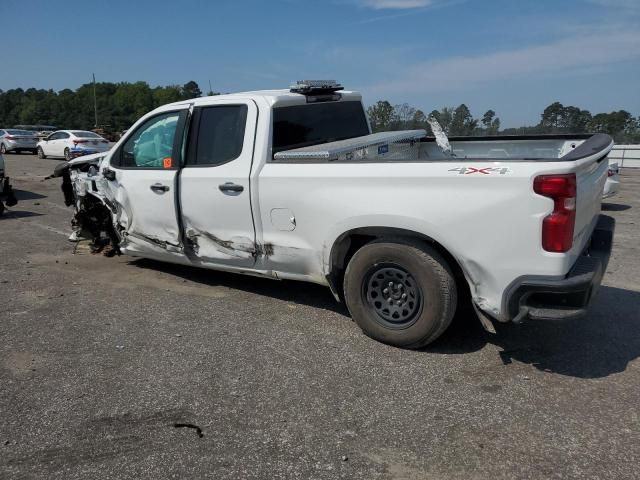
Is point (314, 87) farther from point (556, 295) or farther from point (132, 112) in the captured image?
point (132, 112)

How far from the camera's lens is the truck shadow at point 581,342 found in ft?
12.3

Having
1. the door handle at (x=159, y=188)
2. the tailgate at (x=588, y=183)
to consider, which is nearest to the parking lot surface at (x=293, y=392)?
the tailgate at (x=588, y=183)

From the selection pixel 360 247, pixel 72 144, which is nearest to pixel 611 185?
pixel 360 247

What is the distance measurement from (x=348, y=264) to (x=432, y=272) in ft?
2.40

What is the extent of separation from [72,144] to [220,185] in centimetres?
2124

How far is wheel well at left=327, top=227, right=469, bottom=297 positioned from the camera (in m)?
3.84

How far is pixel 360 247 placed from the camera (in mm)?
4254

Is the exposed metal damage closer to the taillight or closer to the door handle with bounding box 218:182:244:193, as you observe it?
the door handle with bounding box 218:182:244:193

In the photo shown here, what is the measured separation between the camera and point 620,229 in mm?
8633

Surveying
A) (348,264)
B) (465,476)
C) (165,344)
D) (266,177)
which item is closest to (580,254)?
(348,264)

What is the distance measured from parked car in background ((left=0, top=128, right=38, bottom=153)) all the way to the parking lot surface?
25571mm

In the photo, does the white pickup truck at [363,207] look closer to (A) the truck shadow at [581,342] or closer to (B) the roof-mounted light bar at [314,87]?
(B) the roof-mounted light bar at [314,87]

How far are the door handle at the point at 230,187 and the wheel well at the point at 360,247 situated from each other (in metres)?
1.03

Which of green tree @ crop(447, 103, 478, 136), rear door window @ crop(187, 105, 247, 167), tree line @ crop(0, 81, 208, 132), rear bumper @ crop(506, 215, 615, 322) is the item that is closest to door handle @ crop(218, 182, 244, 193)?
rear door window @ crop(187, 105, 247, 167)
